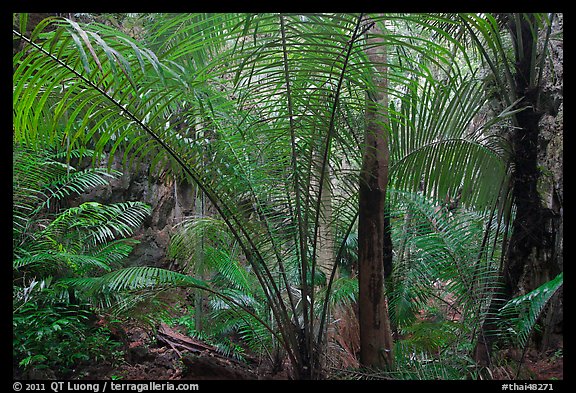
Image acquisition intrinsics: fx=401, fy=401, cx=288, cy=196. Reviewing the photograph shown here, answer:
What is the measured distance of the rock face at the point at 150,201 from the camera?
13.8ft

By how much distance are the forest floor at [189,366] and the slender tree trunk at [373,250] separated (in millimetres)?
551

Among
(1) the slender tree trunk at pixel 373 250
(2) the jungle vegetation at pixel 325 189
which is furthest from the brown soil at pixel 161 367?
(1) the slender tree trunk at pixel 373 250

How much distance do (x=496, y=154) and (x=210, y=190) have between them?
145 cm

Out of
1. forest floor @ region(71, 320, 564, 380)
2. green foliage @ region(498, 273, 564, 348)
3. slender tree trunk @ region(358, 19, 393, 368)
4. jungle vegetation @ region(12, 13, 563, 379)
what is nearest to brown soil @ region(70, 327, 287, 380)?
forest floor @ region(71, 320, 564, 380)

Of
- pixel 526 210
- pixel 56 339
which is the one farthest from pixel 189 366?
pixel 526 210

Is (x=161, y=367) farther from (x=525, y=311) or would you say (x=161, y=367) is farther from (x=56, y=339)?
(x=525, y=311)

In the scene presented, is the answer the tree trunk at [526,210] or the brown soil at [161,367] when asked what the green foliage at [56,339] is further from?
the tree trunk at [526,210]

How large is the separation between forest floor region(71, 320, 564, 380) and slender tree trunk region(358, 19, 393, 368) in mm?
Result: 551

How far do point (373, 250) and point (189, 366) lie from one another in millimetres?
1230

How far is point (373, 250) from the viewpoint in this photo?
6.94 ft

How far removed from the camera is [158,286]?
83.7 inches
